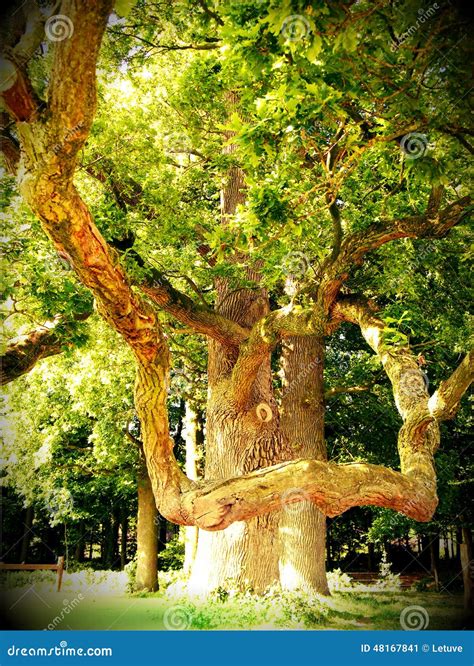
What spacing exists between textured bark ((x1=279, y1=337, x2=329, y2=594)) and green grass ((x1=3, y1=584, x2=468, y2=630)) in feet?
2.24

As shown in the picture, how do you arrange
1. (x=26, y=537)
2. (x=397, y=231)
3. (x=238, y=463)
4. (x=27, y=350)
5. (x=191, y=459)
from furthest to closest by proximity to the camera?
(x=26, y=537) < (x=191, y=459) < (x=238, y=463) < (x=27, y=350) < (x=397, y=231)

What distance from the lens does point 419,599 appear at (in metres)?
15.2

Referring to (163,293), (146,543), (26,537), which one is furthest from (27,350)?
(26,537)

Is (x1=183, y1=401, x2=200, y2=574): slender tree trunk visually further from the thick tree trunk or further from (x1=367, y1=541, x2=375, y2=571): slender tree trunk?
(x1=367, y1=541, x2=375, y2=571): slender tree trunk

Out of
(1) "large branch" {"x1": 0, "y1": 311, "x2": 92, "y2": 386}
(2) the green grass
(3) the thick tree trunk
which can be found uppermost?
(1) "large branch" {"x1": 0, "y1": 311, "x2": 92, "y2": 386}

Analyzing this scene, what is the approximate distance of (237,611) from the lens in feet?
28.3

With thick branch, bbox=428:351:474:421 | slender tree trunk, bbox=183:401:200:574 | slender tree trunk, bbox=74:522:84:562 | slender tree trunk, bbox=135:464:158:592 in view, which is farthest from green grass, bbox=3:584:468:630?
slender tree trunk, bbox=74:522:84:562

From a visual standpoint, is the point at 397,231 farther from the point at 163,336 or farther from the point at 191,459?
the point at 191,459

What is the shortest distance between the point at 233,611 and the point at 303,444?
12.5 ft

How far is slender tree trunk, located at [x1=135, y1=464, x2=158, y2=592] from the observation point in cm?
1731

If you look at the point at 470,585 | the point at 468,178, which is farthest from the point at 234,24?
the point at 470,585

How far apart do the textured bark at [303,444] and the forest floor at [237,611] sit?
0.67 metres

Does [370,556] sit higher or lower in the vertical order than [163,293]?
lower

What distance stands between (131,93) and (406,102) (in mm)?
6314
